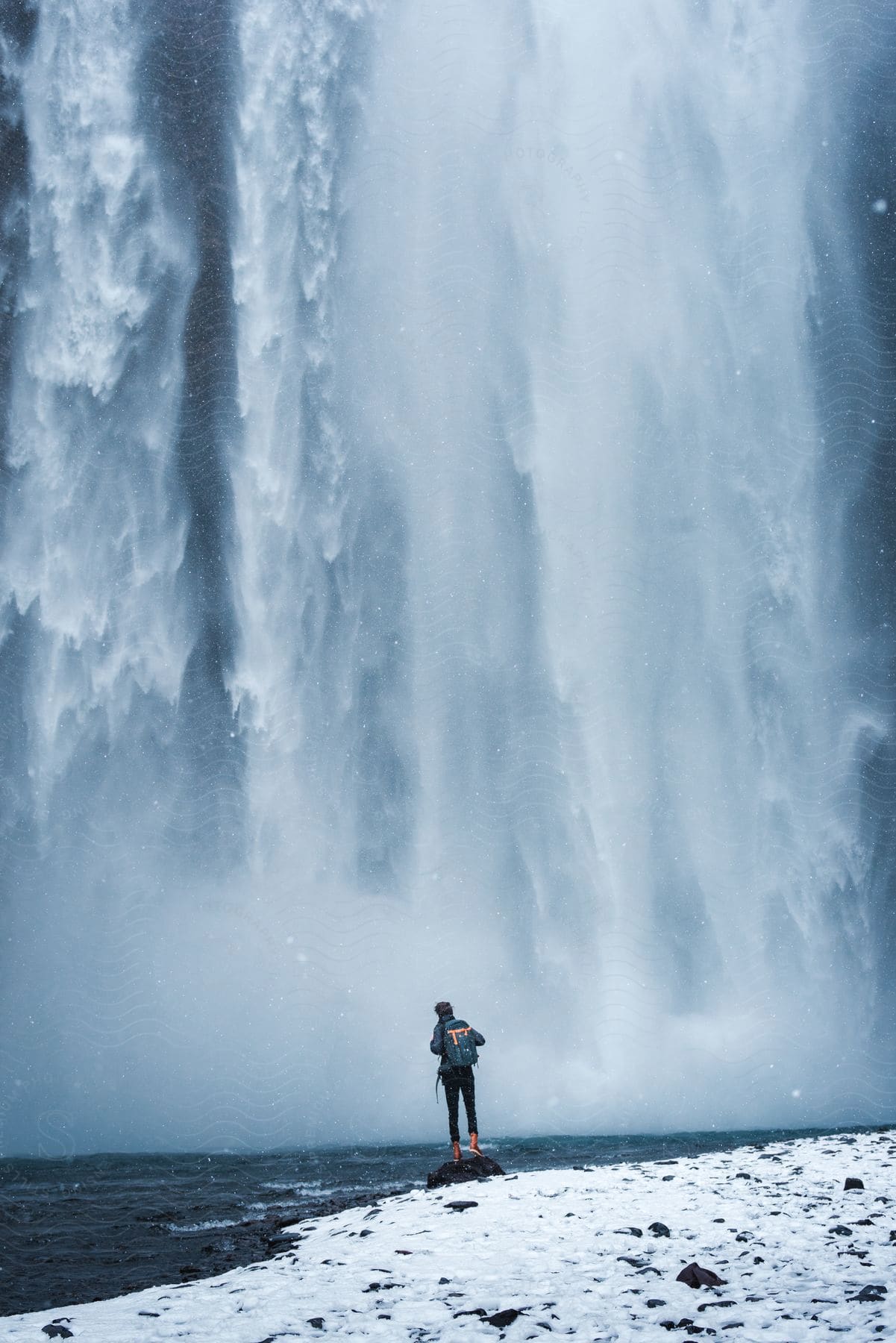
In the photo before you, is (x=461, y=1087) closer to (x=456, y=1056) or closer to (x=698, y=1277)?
(x=456, y=1056)

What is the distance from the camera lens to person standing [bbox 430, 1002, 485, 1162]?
16.6m

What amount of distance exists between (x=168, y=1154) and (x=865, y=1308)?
146ft

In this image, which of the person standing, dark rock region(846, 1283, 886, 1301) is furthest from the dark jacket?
dark rock region(846, 1283, 886, 1301)

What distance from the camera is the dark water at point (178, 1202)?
1372cm

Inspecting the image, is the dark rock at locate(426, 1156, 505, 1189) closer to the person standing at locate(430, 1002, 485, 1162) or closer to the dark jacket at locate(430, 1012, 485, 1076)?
the person standing at locate(430, 1002, 485, 1162)

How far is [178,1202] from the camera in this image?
2253 centimetres

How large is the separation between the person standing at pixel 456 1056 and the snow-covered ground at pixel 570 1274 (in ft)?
7.86

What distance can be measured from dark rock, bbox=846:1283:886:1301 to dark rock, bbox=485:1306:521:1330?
9.57ft

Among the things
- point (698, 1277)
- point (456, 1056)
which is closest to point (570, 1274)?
point (698, 1277)

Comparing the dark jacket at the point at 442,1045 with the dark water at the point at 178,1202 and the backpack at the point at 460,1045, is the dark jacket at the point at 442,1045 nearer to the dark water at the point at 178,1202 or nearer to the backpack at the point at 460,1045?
the backpack at the point at 460,1045

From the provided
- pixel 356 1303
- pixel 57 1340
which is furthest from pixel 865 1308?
pixel 57 1340

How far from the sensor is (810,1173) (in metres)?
14.1

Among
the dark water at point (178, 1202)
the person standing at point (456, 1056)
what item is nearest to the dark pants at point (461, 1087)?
the person standing at point (456, 1056)

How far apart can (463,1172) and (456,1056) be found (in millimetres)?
2013
